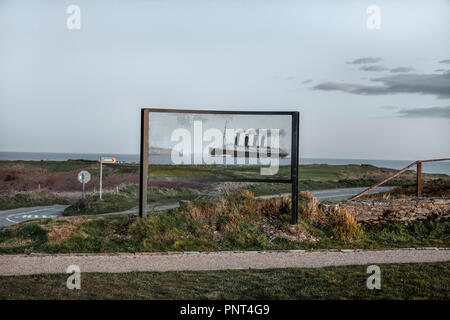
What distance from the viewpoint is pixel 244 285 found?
634cm

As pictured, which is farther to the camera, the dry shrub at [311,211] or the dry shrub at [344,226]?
the dry shrub at [311,211]

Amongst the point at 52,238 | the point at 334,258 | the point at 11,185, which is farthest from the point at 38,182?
the point at 334,258

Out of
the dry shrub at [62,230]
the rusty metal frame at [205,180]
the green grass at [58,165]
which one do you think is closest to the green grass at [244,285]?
the dry shrub at [62,230]

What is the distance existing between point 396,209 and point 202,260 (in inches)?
240

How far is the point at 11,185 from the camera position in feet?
88.1

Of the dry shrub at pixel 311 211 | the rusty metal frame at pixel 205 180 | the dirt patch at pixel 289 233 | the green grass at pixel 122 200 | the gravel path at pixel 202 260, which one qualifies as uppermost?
the rusty metal frame at pixel 205 180

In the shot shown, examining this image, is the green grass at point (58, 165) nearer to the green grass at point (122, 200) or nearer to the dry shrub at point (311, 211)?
the green grass at point (122, 200)

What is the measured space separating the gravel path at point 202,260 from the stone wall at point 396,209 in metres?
2.37

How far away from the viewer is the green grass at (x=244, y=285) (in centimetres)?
585

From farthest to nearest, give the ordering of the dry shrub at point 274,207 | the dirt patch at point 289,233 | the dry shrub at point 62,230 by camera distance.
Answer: the dry shrub at point 274,207 → the dirt patch at point 289,233 → the dry shrub at point 62,230

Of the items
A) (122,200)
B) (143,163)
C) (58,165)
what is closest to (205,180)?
(143,163)

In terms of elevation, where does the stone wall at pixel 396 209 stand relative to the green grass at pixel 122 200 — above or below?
above

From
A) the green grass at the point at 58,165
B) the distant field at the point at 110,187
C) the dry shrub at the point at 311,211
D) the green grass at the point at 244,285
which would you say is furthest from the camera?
the green grass at the point at 58,165
